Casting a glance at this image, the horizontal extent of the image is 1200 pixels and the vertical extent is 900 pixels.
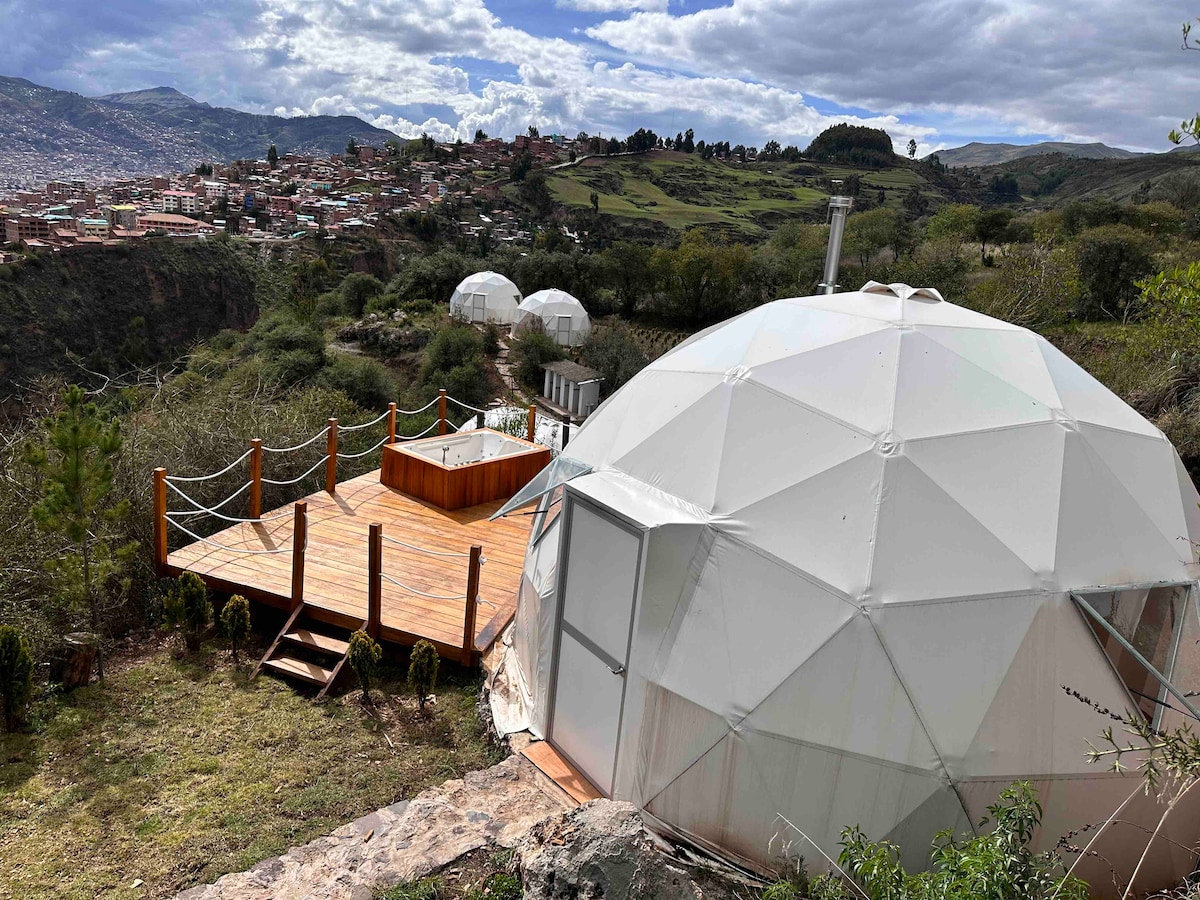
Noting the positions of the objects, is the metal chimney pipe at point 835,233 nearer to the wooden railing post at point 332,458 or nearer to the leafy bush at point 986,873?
the leafy bush at point 986,873

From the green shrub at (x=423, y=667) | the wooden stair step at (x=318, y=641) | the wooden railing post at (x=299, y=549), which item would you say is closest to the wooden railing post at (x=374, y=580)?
the wooden stair step at (x=318, y=641)

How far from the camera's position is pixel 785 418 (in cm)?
514

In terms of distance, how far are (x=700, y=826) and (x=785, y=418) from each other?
2.80 meters

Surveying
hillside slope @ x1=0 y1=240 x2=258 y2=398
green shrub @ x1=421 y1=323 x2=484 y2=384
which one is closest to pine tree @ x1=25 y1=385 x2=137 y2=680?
green shrub @ x1=421 y1=323 x2=484 y2=384

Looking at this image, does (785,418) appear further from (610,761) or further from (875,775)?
(610,761)

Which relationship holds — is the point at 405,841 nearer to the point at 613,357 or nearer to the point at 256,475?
the point at 256,475

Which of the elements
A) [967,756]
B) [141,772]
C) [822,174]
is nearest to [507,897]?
[967,756]

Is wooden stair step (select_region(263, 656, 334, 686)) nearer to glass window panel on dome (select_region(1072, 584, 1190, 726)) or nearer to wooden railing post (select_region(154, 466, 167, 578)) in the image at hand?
wooden railing post (select_region(154, 466, 167, 578))

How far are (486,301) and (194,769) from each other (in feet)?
109

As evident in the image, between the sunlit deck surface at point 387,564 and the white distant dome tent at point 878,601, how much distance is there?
2367mm

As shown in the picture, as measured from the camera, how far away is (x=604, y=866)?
10.8 ft

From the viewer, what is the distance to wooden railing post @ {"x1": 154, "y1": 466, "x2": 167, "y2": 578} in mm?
7680

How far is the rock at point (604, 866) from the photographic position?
10.8ft

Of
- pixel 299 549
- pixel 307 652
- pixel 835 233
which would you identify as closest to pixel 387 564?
pixel 299 549
